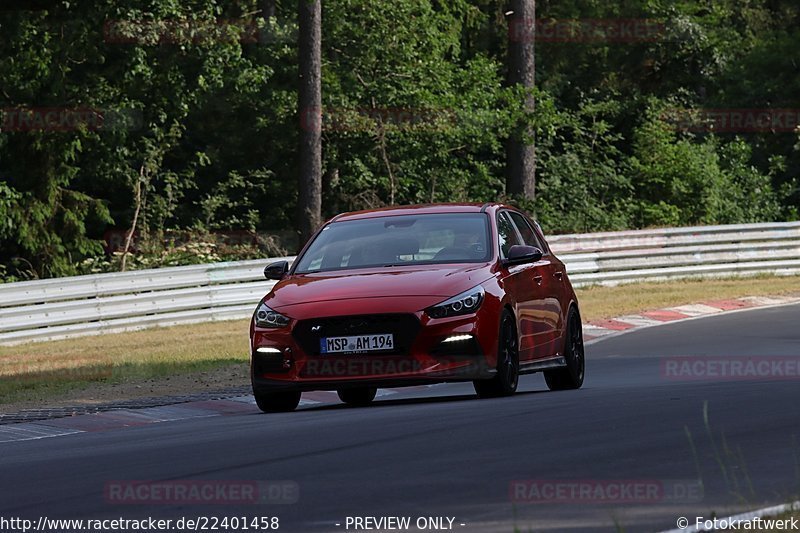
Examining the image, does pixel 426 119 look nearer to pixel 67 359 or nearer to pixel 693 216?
pixel 693 216

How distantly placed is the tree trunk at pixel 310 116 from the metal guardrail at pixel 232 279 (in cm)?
535

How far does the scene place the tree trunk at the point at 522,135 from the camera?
125 ft

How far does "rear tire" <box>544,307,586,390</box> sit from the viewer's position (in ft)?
48.8

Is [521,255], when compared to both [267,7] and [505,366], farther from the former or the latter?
[267,7]

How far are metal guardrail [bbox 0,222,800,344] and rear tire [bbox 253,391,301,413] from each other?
13.0m

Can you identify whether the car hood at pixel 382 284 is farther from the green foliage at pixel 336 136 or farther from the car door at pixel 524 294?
the green foliage at pixel 336 136

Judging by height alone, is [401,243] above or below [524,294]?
above

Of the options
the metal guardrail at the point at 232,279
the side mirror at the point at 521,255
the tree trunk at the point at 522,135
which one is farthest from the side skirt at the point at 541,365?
the tree trunk at the point at 522,135

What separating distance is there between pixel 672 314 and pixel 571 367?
11.9m

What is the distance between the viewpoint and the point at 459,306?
499 inches

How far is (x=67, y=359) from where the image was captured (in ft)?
72.8

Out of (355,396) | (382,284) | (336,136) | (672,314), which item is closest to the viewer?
(382,284)

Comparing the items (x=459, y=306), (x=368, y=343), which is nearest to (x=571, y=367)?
(x=459, y=306)

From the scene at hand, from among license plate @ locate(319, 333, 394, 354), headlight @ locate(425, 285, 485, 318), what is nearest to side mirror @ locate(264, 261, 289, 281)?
license plate @ locate(319, 333, 394, 354)
